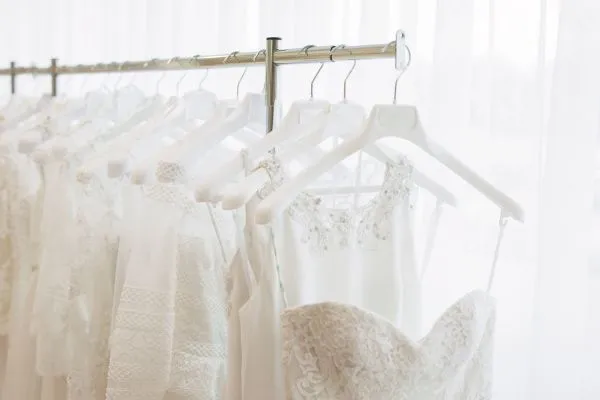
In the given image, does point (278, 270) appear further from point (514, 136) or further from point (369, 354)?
point (514, 136)

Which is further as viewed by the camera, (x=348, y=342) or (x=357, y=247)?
(x=357, y=247)

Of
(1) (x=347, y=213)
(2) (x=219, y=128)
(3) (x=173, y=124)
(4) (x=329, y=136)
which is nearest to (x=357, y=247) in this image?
(1) (x=347, y=213)

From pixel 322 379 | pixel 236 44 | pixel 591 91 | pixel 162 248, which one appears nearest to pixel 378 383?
pixel 322 379

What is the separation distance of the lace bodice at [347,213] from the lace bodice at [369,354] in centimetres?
12

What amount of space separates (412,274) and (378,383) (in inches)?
9.4

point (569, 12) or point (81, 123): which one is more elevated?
point (569, 12)

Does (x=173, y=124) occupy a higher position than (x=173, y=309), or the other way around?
(x=173, y=124)

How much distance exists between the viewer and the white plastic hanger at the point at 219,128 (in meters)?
1.23

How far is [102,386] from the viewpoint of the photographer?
1.47 metres

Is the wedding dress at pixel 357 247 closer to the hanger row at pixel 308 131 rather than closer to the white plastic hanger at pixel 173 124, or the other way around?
the hanger row at pixel 308 131

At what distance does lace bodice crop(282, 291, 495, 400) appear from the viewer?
3.51 ft

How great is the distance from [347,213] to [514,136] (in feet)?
1.12

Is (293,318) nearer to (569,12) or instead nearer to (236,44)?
(569,12)

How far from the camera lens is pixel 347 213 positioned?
3.86ft
